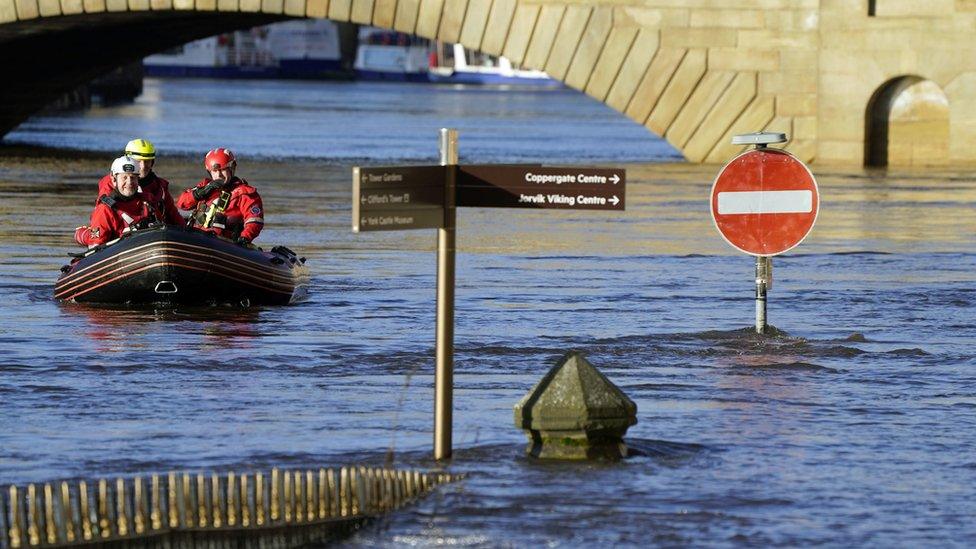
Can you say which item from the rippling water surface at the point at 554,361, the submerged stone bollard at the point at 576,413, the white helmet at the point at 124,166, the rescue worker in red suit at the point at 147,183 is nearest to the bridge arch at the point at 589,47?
the rippling water surface at the point at 554,361

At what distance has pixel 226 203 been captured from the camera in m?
19.1

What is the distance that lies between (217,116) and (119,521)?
73.5 m

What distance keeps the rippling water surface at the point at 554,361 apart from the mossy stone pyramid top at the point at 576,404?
0.71 feet

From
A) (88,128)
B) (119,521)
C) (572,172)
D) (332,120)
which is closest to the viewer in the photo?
(119,521)

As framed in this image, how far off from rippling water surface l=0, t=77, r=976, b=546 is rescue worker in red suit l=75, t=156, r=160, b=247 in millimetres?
713

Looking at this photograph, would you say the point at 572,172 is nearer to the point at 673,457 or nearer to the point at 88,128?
the point at 673,457

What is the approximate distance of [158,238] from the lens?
17.6 meters

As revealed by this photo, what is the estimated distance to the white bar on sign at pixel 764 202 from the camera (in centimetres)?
1461

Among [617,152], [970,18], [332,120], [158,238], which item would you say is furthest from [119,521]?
[332,120]

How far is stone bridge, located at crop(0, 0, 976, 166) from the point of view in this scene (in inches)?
1539

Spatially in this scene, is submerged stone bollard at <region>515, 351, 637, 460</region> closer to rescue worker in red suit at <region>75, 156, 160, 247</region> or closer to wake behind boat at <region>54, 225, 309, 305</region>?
wake behind boat at <region>54, 225, 309, 305</region>

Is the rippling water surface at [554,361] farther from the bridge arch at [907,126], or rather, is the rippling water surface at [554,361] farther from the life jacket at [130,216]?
the bridge arch at [907,126]

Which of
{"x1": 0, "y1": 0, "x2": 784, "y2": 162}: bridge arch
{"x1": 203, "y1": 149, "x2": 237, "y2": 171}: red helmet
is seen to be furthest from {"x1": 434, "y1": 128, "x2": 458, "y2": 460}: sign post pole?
{"x1": 0, "y1": 0, "x2": 784, "y2": 162}: bridge arch

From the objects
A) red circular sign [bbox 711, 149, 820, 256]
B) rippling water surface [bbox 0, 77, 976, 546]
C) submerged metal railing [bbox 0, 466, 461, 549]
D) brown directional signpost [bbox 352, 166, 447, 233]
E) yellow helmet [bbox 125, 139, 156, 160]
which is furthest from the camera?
yellow helmet [bbox 125, 139, 156, 160]
